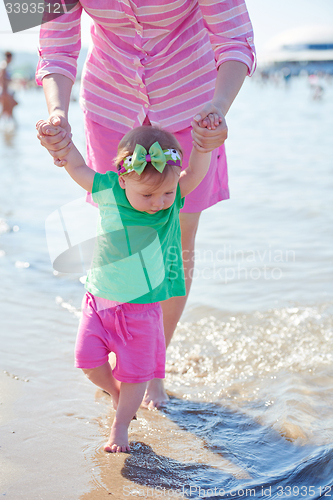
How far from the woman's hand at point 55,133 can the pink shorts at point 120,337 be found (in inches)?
21.7

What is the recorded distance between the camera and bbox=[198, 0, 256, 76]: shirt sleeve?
183cm

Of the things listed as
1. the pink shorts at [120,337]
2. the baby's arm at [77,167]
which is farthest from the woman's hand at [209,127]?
the pink shorts at [120,337]

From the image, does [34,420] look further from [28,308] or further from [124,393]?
[28,308]

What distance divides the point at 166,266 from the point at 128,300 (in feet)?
0.65

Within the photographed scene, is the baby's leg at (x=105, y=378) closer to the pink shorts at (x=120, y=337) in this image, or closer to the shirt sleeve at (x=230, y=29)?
the pink shorts at (x=120, y=337)

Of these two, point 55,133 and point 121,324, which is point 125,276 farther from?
point 55,133

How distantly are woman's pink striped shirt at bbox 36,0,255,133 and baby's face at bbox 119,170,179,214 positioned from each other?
0.37m

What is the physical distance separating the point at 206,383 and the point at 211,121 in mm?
1295

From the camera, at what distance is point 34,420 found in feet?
6.52

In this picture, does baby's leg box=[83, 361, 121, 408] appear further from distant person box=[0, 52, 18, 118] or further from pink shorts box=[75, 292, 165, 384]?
distant person box=[0, 52, 18, 118]

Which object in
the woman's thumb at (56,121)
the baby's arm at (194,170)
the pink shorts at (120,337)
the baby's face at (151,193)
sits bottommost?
the pink shorts at (120,337)

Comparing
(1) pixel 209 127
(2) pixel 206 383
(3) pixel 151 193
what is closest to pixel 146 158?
(3) pixel 151 193

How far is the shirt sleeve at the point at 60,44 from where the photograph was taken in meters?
1.98

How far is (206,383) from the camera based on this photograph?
8.02 feet
